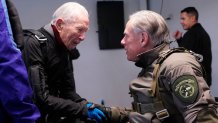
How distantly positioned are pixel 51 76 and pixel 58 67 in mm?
64

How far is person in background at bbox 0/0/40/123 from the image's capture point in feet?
3.34

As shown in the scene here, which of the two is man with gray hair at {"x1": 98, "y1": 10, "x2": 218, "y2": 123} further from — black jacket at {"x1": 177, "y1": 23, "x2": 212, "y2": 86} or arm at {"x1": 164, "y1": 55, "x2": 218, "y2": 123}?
black jacket at {"x1": 177, "y1": 23, "x2": 212, "y2": 86}

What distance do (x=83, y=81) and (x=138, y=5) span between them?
1354mm

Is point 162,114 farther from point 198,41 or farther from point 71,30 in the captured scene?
point 198,41

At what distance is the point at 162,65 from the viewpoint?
135cm

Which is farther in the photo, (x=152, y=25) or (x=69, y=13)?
(x=69, y=13)

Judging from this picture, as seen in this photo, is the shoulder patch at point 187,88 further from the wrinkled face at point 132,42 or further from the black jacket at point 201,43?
the black jacket at point 201,43

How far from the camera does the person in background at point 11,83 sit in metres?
1.02

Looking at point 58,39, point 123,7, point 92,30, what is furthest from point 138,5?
point 58,39

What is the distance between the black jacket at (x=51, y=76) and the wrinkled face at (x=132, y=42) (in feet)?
1.42

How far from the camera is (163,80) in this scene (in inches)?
52.5

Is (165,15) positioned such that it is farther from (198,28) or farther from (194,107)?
(194,107)

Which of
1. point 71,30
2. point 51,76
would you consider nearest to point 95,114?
point 51,76

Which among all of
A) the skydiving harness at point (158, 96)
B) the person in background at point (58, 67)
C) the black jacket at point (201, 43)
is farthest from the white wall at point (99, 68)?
the skydiving harness at point (158, 96)
